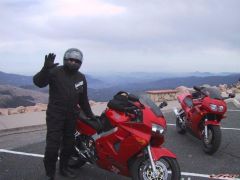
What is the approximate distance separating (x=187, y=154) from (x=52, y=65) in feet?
11.2

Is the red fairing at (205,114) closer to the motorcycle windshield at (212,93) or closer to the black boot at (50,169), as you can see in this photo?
the motorcycle windshield at (212,93)

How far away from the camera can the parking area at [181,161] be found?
6.38 meters

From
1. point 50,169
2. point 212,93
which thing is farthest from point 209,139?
point 50,169

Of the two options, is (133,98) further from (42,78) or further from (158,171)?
(42,78)

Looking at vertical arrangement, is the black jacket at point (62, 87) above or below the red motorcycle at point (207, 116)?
above

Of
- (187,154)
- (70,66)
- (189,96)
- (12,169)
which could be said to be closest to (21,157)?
(12,169)

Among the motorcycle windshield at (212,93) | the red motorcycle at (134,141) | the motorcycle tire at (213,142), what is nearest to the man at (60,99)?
the red motorcycle at (134,141)

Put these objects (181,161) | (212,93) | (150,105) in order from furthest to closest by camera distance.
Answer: (212,93)
(181,161)
(150,105)

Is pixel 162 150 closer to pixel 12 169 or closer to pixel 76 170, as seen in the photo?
pixel 76 170

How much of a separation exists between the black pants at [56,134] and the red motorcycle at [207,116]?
9.25 ft

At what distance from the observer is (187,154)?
7.81 metres

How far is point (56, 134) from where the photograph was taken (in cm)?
578

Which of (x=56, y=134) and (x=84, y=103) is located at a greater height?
(x=84, y=103)

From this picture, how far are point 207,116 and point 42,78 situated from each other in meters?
3.54
